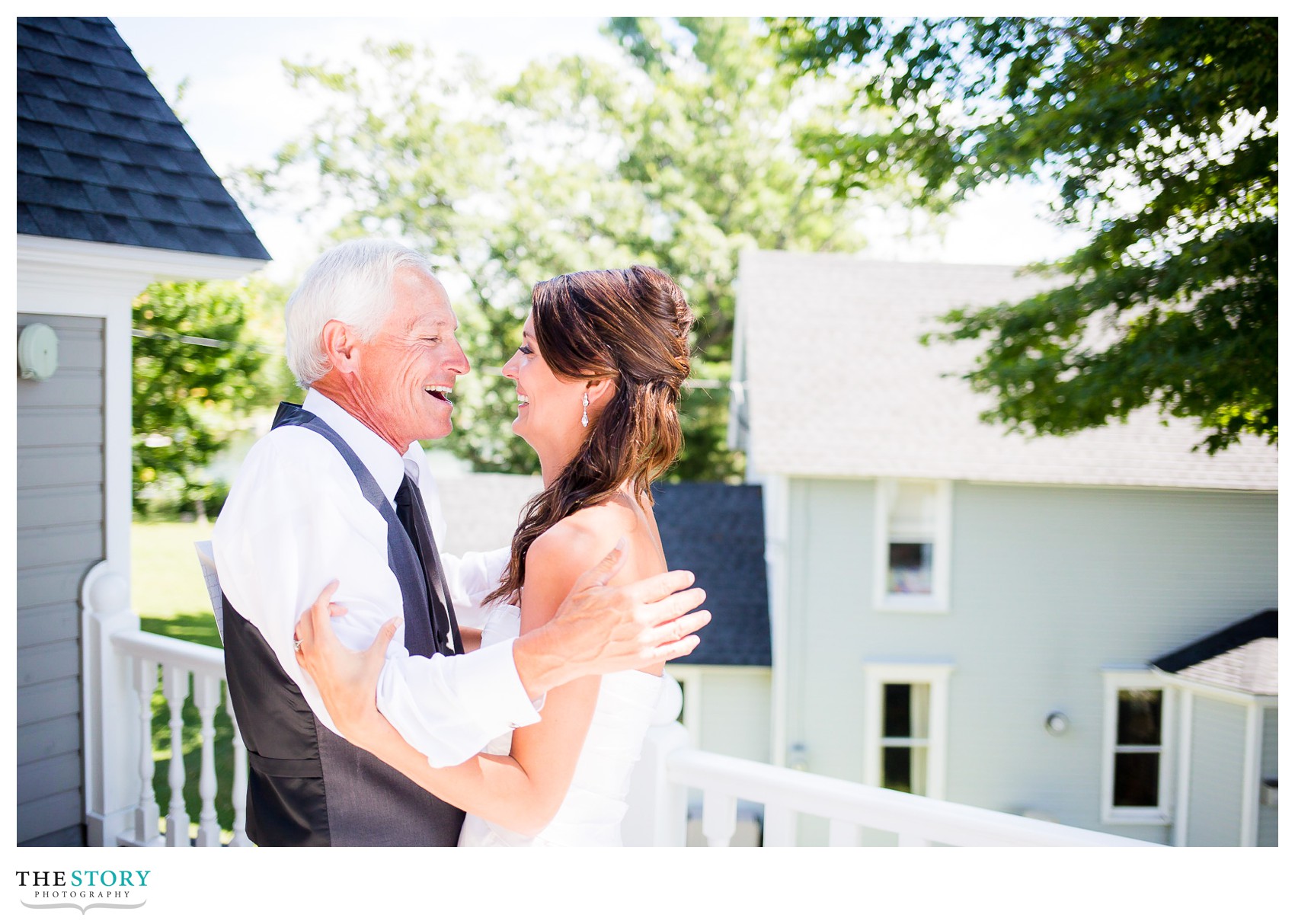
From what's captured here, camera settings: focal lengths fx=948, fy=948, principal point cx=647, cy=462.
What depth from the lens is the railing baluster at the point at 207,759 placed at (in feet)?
8.37

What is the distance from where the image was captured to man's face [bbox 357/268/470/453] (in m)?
1.60

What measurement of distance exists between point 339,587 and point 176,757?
5.50 feet

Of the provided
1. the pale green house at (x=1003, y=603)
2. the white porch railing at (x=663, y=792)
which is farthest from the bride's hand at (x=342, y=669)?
the pale green house at (x=1003, y=603)

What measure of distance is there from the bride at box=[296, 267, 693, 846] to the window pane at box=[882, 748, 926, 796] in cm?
896

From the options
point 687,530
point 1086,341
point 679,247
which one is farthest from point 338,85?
point 1086,341

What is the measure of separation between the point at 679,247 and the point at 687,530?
8.30 meters

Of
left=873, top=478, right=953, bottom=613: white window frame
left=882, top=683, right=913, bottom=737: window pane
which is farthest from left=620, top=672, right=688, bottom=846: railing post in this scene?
left=882, top=683, right=913, bottom=737: window pane

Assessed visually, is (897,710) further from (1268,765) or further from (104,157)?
(104,157)

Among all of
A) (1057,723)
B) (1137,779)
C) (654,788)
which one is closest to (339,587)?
(654,788)

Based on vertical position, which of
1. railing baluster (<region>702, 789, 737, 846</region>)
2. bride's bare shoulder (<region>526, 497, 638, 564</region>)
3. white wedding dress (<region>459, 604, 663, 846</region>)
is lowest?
railing baluster (<region>702, 789, 737, 846</region>)

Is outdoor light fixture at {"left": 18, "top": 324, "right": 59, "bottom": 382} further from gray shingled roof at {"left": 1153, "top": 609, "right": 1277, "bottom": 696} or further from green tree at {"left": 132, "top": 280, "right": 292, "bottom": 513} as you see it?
green tree at {"left": 132, "top": 280, "right": 292, "bottom": 513}

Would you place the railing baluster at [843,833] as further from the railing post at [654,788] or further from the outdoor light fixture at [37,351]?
the outdoor light fixture at [37,351]

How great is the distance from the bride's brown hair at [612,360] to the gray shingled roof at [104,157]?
1.66 meters
